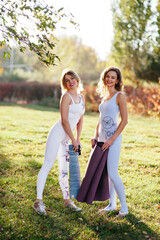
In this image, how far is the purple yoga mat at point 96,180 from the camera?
153 inches

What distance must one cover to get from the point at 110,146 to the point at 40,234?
1.39m

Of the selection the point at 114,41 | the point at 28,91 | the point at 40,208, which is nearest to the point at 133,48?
the point at 114,41

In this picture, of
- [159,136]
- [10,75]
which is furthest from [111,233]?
[10,75]

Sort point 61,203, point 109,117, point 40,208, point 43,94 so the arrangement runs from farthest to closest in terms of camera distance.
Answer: point 43,94, point 61,203, point 40,208, point 109,117

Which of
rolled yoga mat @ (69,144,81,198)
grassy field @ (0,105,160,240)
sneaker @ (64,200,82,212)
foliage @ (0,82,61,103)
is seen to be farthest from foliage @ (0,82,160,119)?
rolled yoga mat @ (69,144,81,198)

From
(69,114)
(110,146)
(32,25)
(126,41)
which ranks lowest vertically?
(110,146)

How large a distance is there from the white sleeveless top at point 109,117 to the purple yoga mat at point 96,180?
0.20 m

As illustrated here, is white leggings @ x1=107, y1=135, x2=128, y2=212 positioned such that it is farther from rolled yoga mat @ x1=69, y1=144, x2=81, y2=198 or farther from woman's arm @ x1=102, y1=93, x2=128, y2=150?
rolled yoga mat @ x1=69, y1=144, x2=81, y2=198

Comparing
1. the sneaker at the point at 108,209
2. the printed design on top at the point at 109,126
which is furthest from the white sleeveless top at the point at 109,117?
the sneaker at the point at 108,209

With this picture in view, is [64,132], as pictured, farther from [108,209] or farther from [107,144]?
[108,209]

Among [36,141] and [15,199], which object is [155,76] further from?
[15,199]

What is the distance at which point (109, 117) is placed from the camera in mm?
3879

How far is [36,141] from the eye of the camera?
914 centimetres

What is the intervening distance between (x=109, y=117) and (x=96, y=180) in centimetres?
86
